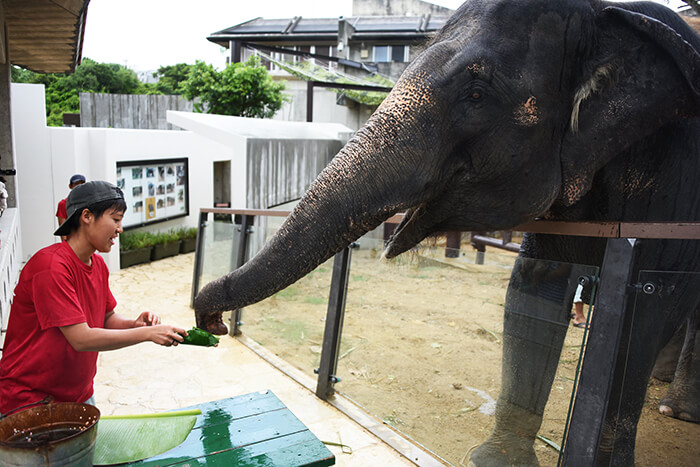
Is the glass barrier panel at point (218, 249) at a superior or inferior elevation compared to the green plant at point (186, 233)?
superior

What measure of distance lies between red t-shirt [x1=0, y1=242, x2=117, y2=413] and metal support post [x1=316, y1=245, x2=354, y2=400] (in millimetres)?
1929

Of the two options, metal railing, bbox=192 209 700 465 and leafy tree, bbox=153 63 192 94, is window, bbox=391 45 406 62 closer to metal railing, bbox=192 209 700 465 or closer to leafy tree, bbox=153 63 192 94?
leafy tree, bbox=153 63 192 94

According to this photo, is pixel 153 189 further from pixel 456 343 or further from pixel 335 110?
pixel 335 110

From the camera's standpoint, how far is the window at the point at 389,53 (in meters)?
23.0

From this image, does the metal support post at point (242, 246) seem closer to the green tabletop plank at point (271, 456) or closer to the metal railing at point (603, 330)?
the green tabletop plank at point (271, 456)

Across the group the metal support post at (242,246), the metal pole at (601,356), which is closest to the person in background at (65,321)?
the metal pole at (601,356)

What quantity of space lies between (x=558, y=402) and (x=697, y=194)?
97 cm

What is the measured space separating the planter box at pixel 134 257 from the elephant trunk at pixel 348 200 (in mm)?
7795

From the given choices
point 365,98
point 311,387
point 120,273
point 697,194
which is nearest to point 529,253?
point 697,194

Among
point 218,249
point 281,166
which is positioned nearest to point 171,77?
point 281,166

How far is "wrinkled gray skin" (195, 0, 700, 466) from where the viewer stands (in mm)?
1866

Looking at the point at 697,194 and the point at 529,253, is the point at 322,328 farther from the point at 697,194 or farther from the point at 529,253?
the point at 697,194

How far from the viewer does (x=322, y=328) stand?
4.34m

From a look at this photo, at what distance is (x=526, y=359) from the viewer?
2.41 metres
